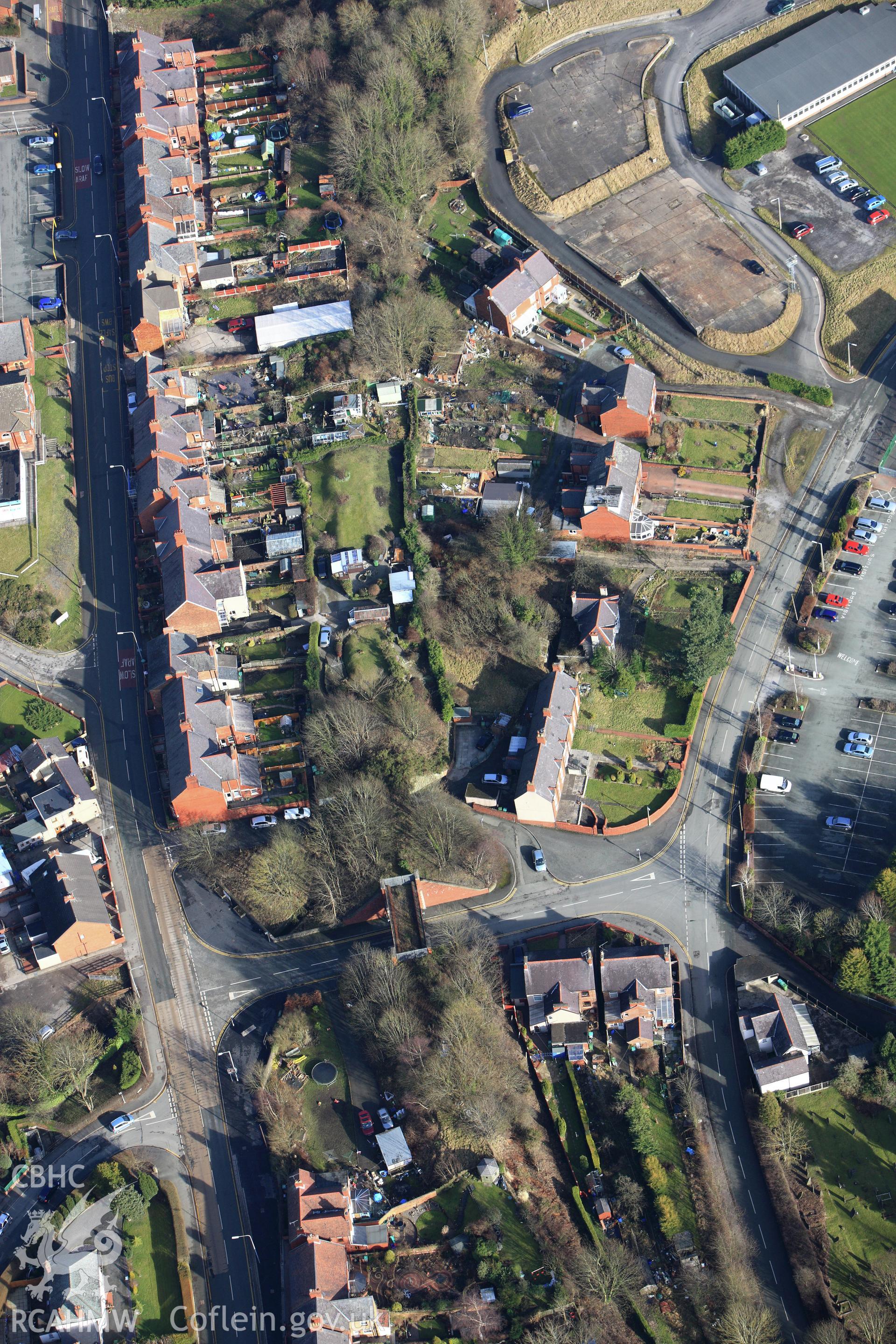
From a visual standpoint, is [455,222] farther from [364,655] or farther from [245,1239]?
[245,1239]

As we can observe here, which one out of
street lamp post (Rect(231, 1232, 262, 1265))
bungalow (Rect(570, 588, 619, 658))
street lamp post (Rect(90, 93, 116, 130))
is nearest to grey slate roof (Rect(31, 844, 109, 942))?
street lamp post (Rect(231, 1232, 262, 1265))

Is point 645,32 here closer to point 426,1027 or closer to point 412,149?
point 412,149

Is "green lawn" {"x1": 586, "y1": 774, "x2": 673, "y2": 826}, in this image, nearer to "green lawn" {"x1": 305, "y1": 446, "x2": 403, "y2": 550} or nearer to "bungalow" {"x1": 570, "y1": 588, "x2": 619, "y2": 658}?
"bungalow" {"x1": 570, "y1": 588, "x2": 619, "y2": 658}

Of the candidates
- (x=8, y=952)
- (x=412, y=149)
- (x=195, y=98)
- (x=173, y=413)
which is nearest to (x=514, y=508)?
(x=173, y=413)

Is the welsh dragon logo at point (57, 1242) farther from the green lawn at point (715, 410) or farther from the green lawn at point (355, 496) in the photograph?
the green lawn at point (715, 410)

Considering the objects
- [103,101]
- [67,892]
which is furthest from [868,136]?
[67,892]

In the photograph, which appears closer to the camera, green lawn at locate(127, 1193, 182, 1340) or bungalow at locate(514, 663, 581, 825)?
green lawn at locate(127, 1193, 182, 1340)
